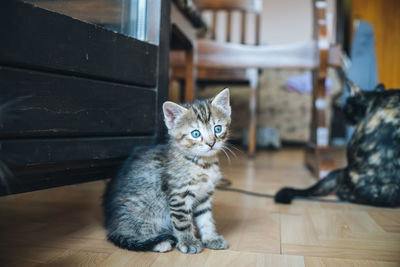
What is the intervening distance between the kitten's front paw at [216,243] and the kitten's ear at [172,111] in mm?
344

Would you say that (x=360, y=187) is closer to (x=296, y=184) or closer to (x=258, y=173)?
(x=296, y=184)

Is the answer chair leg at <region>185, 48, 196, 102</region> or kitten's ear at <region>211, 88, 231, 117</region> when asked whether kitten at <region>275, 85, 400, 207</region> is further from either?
chair leg at <region>185, 48, 196, 102</region>

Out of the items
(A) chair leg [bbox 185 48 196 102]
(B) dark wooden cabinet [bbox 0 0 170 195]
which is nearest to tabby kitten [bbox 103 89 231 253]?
(B) dark wooden cabinet [bbox 0 0 170 195]

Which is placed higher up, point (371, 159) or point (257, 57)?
point (257, 57)

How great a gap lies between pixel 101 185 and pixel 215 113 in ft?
3.21

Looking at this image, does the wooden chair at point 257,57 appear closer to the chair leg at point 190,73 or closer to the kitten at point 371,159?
the chair leg at point 190,73

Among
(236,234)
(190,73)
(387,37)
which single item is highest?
(387,37)

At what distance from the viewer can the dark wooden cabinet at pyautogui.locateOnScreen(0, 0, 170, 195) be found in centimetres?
69

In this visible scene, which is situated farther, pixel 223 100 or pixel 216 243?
pixel 223 100

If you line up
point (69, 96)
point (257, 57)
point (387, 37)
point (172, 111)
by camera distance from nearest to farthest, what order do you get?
point (69, 96) < point (172, 111) < point (257, 57) < point (387, 37)

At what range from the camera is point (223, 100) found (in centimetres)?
103

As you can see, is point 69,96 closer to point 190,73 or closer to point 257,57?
point 190,73

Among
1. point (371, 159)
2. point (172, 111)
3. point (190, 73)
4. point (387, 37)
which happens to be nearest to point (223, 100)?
point (172, 111)

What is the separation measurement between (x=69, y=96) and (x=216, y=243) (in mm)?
535
